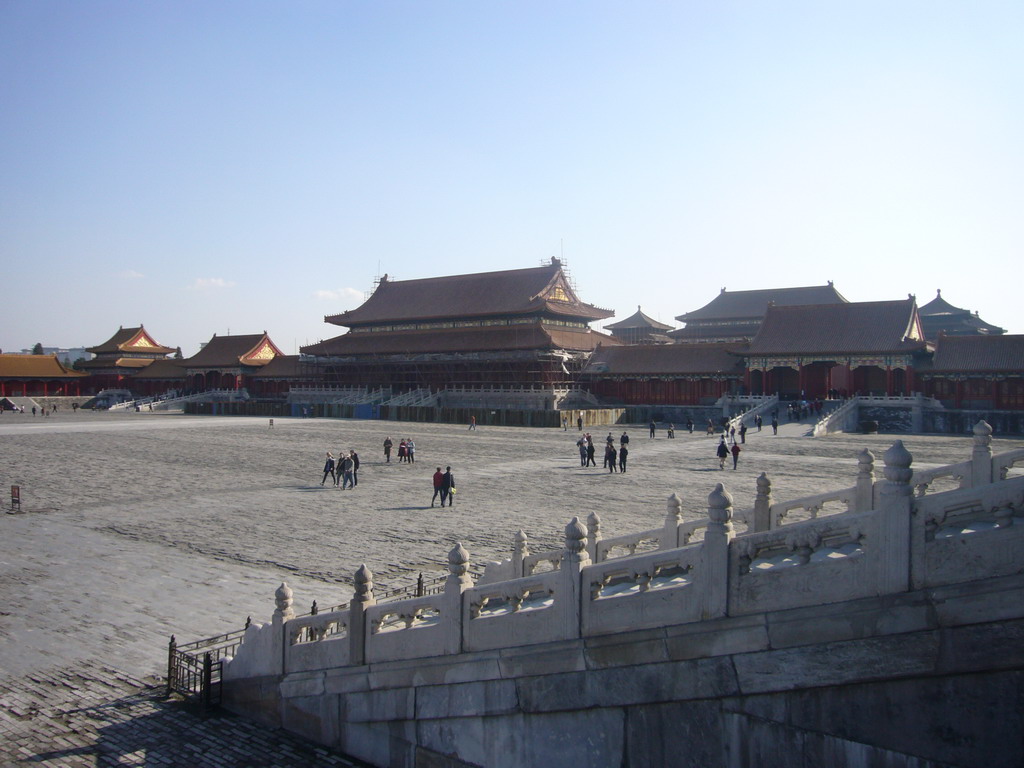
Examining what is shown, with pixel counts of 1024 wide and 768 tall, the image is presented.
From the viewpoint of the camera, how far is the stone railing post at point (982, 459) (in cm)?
931

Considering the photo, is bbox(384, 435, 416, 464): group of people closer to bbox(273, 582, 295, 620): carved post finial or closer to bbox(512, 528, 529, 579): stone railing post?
bbox(512, 528, 529, 579): stone railing post

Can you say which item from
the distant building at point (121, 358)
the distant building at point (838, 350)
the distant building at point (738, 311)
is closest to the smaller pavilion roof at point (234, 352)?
the distant building at point (121, 358)

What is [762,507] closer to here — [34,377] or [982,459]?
[982,459]

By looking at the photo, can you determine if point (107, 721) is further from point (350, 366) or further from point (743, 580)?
point (350, 366)

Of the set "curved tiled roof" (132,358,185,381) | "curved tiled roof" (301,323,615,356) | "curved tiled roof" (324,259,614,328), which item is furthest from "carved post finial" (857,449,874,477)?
"curved tiled roof" (132,358,185,381)

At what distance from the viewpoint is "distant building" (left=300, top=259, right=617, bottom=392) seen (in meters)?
59.5

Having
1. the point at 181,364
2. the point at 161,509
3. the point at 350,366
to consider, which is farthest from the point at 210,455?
the point at 181,364

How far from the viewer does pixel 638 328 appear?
83750 millimetres

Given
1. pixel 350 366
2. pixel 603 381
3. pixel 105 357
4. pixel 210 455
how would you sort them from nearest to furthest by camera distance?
pixel 210 455
pixel 603 381
pixel 350 366
pixel 105 357

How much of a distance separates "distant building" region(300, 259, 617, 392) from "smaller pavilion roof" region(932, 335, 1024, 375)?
83.8 ft

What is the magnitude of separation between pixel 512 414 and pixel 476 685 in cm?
4482

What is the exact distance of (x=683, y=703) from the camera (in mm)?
5957

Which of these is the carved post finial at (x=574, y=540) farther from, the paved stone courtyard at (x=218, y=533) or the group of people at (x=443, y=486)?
the group of people at (x=443, y=486)

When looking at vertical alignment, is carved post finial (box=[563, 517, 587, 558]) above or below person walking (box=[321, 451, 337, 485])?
above
